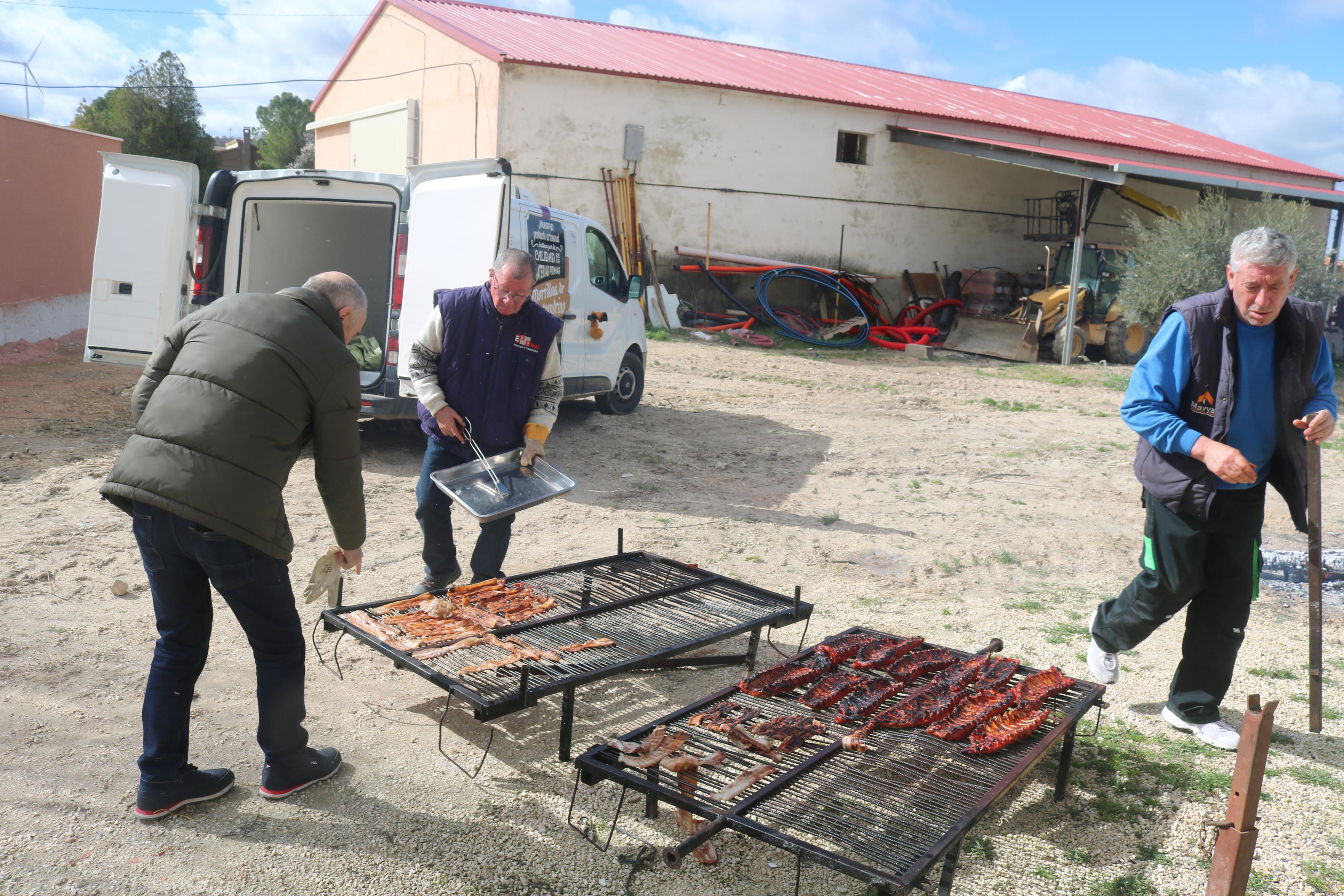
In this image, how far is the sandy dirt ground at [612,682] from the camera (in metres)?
3.05

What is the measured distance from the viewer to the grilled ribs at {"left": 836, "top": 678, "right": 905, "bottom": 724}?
3527 millimetres

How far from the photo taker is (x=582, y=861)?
308cm

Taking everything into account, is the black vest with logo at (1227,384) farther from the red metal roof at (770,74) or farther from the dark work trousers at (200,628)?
the red metal roof at (770,74)

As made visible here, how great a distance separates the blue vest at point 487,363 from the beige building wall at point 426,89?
12.5 m

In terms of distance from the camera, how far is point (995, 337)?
18062mm

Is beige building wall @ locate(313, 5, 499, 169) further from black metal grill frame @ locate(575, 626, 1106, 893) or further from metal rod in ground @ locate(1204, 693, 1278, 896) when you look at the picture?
metal rod in ground @ locate(1204, 693, 1278, 896)

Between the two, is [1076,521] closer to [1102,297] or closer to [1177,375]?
[1177,375]

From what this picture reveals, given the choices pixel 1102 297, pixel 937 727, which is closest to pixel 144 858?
pixel 937 727

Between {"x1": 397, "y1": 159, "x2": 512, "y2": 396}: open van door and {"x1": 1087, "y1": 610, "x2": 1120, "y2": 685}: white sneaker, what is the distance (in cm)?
485

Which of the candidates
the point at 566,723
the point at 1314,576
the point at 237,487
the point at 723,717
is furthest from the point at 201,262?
the point at 1314,576

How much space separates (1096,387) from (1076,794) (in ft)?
41.2

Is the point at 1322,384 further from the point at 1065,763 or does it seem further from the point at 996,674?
the point at 1065,763

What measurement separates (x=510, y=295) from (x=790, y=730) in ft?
8.34

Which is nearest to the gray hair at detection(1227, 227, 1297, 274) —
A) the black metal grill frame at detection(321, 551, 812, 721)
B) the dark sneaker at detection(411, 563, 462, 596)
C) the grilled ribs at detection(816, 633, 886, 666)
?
the grilled ribs at detection(816, 633, 886, 666)
